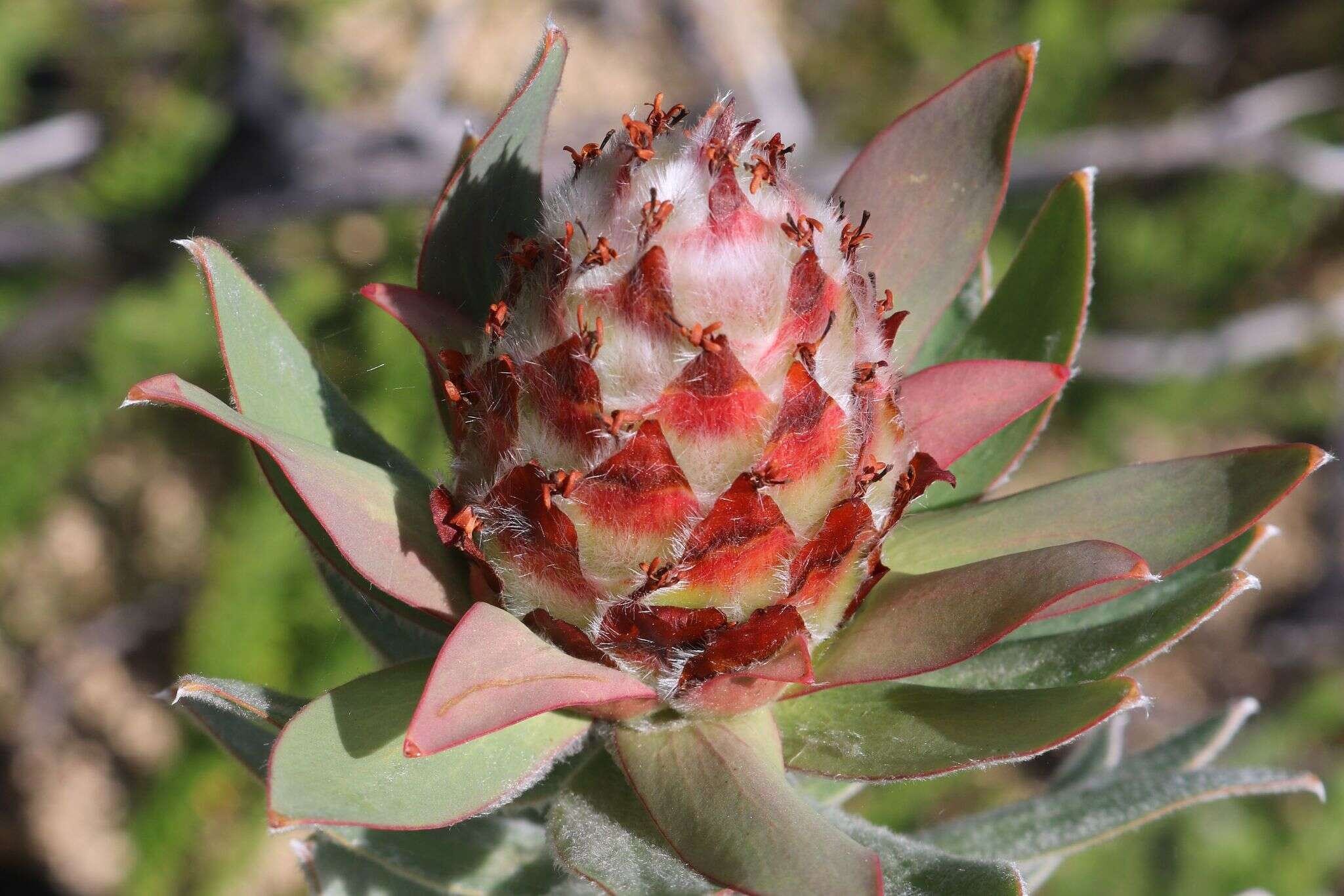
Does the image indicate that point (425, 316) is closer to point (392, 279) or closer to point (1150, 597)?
point (1150, 597)

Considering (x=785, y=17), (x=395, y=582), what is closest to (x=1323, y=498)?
(x=785, y=17)

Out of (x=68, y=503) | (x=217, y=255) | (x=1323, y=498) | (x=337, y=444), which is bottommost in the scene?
(x=68, y=503)

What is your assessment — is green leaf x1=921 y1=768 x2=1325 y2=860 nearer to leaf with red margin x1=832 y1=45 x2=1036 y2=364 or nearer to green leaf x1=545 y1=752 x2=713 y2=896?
green leaf x1=545 y1=752 x2=713 y2=896

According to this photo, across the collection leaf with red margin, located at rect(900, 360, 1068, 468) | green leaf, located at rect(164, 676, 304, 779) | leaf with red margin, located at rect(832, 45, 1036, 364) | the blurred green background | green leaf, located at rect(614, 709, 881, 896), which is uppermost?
leaf with red margin, located at rect(832, 45, 1036, 364)

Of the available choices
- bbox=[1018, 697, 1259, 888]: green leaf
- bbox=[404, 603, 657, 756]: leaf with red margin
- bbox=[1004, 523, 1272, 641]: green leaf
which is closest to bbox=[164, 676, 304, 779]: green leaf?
bbox=[404, 603, 657, 756]: leaf with red margin

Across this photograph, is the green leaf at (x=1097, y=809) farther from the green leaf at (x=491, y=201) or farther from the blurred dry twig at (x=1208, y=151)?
the blurred dry twig at (x=1208, y=151)

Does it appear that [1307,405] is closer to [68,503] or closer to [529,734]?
[529,734]

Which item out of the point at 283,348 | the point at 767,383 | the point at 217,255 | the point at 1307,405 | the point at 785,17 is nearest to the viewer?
the point at 767,383

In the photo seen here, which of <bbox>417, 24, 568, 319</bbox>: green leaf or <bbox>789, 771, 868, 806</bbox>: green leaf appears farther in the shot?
<bbox>789, 771, 868, 806</bbox>: green leaf
